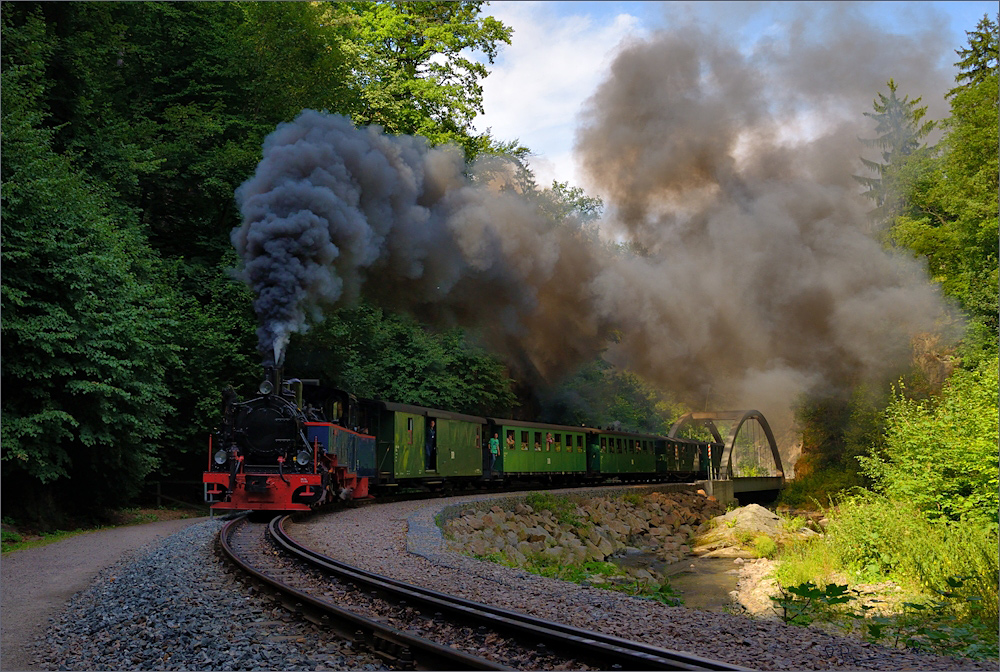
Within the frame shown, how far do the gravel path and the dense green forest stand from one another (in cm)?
691

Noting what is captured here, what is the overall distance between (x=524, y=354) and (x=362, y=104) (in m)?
10.5

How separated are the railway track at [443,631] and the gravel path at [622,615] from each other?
0.60m

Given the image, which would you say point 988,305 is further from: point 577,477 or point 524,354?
point 577,477

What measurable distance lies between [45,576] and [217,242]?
15.1 meters

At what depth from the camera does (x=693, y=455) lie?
42.2m

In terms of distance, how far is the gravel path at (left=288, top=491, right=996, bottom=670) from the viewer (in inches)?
217

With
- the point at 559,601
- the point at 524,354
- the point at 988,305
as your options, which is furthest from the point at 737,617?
the point at 988,305

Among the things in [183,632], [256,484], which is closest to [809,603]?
[183,632]

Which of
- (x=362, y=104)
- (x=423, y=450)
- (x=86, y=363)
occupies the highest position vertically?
(x=362, y=104)

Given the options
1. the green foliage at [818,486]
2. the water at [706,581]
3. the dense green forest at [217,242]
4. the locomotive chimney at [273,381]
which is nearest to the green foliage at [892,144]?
the dense green forest at [217,242]

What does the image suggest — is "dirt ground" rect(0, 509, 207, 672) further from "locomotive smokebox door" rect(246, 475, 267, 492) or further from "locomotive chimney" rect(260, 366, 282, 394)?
"locomotive chimney" rect(260, 366, 282, 394)

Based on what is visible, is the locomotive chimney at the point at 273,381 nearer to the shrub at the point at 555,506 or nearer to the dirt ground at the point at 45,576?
the dirt ground at the point at 45,576

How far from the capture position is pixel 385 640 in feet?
18.2

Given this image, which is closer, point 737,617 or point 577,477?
point 737,617
